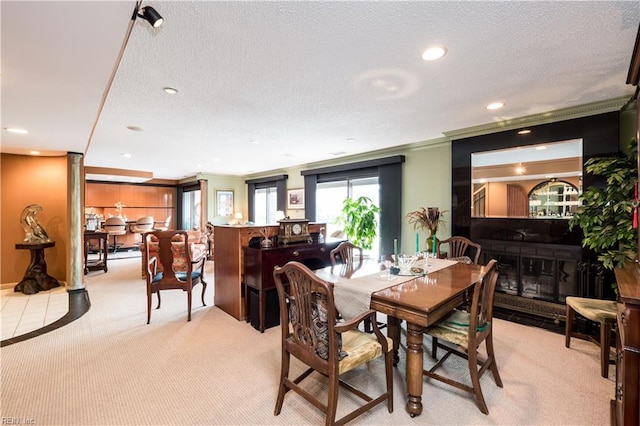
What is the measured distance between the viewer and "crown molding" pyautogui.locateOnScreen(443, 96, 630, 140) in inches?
119

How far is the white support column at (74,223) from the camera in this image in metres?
4.64

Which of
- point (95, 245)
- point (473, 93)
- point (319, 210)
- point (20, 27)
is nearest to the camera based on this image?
Answer: point (20, 27)

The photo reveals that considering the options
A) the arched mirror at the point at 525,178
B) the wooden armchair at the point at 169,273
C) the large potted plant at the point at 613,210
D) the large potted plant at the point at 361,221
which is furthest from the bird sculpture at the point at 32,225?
the large potted plant at the point at 613,210

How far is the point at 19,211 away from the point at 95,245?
14.0 ft

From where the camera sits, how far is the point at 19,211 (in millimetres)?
4844

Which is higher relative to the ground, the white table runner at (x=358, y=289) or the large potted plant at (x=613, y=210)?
the large potted plant at (x=613, y=210)

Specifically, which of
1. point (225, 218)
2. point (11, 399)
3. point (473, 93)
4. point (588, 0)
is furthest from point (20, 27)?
point (225, 218)

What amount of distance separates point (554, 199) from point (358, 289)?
296 cm

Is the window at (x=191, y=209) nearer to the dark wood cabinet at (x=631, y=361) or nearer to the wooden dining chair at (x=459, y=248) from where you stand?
the wooden dining chair at (x=459, y=248)

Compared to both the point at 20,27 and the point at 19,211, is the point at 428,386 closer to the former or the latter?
the point at 20,27

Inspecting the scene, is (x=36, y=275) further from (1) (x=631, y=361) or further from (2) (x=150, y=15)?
(1) (x=631, y=361)

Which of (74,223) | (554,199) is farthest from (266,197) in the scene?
(554,199)

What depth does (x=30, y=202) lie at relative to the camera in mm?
4895

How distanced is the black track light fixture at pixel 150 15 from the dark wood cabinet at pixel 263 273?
2198 mm
